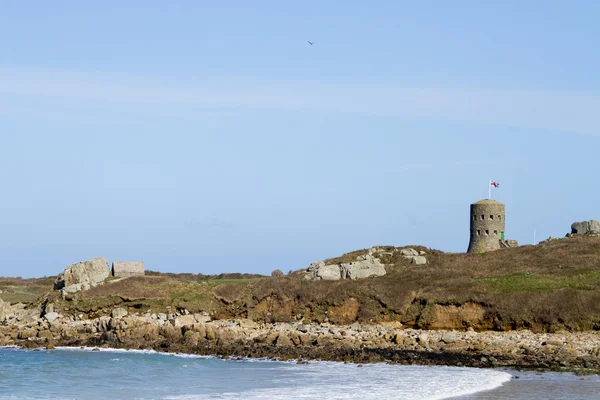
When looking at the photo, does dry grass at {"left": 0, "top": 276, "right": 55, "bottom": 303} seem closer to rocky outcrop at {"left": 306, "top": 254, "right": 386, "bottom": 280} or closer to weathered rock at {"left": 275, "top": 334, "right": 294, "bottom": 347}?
rocky outcrop at {"left": 306, "top": 254, "right": 386, "bottom": 280}

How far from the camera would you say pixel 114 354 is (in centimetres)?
4009

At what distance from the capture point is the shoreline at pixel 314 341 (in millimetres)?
33406

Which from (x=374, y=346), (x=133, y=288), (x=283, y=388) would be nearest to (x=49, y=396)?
(x=283, y=388)

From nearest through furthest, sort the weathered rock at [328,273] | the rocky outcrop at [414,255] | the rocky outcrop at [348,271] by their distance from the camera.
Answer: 1. the rocky outcrop at [348,271]
2. the weathered rock at [328,273]
3. the rocky outcrop at [414,255]

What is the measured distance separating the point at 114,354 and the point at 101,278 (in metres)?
17.2

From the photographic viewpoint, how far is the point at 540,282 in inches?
1743

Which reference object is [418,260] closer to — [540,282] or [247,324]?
[540,282]

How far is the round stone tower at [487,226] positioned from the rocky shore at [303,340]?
22027 mm

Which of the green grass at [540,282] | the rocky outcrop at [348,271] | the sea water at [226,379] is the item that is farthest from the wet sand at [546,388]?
the rocky outcrop at [348,271]

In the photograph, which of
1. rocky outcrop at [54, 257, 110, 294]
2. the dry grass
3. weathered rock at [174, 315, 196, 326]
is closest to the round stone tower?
weathered rock at [174, 315, 196, 326]

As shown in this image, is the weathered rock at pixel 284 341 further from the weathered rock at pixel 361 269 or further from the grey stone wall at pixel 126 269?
the grey stone wall at pixel 126 269

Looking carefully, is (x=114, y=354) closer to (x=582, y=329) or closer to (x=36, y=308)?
(x=36, y=308)

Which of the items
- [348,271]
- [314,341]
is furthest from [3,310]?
[314,341]

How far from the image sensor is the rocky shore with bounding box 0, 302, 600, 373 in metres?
33.7
